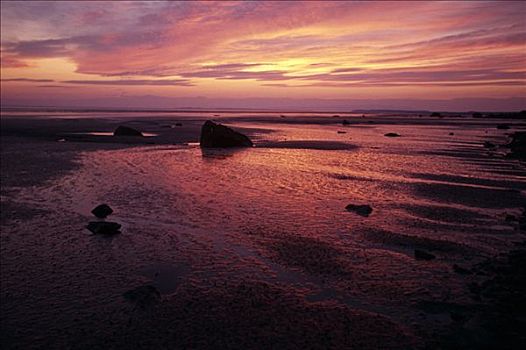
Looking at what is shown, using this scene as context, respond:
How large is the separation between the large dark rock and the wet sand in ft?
60.3

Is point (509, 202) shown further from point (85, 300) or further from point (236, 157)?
point (236, 157)

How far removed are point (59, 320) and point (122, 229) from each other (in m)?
5.91

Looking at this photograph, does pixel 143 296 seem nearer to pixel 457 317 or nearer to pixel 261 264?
pixel 261 264

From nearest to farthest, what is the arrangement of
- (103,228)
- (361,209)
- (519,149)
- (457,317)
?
(457,317) < (103,228) < (361,209) < (519,149)

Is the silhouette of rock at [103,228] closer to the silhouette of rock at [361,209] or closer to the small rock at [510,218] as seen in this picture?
the silhouette of rock at [361,209]

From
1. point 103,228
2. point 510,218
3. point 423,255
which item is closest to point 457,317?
point 423,255

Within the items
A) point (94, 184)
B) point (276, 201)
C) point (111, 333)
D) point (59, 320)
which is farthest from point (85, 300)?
point (94, 184)

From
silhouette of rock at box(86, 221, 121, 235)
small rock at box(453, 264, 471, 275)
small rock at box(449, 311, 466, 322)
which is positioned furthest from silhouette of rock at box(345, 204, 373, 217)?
silhouette of rock at box(86, 221, 121, 235)

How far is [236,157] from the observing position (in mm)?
33281

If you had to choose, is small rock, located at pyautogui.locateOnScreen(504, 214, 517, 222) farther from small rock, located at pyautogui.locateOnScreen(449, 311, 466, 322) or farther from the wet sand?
small rock, located at pyautogui.locateOnScreen(449, 311, 466, 322)

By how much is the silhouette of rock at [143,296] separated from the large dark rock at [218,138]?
106 feet

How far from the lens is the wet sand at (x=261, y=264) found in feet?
25.2

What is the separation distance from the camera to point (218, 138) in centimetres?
4119

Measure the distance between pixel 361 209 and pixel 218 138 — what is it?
27091mm
